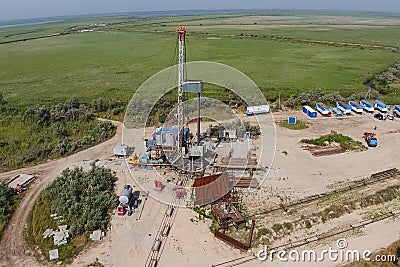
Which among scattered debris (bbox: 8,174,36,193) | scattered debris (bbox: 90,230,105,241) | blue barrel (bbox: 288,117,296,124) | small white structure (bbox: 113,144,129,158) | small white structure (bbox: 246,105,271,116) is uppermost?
small white structure (bbox: 246,105,271,116)

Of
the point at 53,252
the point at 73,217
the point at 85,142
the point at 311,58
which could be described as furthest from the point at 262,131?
the point at 311,58

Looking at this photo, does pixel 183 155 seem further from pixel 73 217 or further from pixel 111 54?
pixel 111 54

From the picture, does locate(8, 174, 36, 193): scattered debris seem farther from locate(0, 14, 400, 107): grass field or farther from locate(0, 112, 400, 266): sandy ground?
locate(0, 14, 400, 107): grass field

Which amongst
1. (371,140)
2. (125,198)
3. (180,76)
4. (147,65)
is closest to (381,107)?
(371,140)

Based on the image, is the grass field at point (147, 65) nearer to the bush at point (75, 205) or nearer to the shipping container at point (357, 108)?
the shipping container at point (357, 108)

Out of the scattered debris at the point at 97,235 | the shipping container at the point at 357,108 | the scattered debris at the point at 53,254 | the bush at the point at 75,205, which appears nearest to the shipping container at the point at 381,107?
the shipping container at the point at 357,108

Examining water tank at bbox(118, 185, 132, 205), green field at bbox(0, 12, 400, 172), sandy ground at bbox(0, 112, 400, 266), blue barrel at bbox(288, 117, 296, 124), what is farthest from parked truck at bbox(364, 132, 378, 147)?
water tank at bbox(118, 185, 132, 205)
